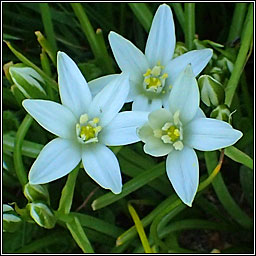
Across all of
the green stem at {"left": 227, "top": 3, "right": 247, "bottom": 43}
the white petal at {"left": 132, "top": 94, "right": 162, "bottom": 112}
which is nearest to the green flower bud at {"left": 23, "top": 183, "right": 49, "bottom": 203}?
the white petal at {"left": 132, "top": 94, "right": 162, "bottom": 112}

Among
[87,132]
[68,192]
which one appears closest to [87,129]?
[87,132]

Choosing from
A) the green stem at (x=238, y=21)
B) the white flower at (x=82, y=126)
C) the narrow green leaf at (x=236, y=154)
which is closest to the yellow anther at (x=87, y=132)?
the white flower at (x=82, y=126)

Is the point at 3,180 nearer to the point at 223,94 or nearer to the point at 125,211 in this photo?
the point at 125,211

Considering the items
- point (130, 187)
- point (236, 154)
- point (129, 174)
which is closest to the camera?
point (236, 154)

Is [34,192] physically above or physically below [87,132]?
below

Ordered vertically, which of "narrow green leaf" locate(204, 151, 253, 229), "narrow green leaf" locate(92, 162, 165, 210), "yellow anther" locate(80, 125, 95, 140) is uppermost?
"yellow anther" locate(80, 125, 95, 140)

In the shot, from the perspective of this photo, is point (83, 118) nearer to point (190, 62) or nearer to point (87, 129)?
point (87, 129)

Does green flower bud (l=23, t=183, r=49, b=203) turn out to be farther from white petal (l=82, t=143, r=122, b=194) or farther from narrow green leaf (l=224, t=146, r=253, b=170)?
narrow green leaf (l=224, t=146, r=253, b=170)

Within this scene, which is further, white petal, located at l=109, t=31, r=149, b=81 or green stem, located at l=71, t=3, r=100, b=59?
green stem, located at l=71, t=3, r=100, b=59
